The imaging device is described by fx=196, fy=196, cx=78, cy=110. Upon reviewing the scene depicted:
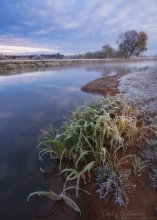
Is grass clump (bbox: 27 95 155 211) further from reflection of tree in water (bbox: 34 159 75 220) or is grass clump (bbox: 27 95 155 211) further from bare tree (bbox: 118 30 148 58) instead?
bare tree (bbox: 118 30 148 58)

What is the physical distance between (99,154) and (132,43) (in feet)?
178

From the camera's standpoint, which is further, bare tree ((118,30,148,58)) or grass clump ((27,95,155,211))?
bare tree ((118,30,148,58))

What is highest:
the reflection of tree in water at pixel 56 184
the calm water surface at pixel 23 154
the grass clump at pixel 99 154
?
A: the grass clump at pixel 99 154

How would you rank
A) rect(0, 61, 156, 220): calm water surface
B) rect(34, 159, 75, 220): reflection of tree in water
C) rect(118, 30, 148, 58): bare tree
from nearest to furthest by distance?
1. rect(34, 159, 75, 220): reflection of tree in water
2. rect(0, 61, 156, 220): calm water surface
3. rect(118, 30, 148, 58): bare tree

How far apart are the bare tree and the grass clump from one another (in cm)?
5246

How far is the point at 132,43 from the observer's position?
52.1m

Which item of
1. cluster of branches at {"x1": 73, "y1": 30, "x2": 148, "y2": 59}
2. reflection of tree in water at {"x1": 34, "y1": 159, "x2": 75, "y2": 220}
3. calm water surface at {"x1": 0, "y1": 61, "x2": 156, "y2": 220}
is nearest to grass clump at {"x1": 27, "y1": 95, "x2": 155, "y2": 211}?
reflection of tree in water at {"x1": 34, "y1": 159, "x2": 75, "y2": 220}

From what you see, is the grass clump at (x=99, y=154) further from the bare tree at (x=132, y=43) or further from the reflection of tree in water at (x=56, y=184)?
the bare tree at (x=132, y=43)

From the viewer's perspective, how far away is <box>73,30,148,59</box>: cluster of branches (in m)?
51.8

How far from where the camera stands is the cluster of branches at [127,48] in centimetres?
5184

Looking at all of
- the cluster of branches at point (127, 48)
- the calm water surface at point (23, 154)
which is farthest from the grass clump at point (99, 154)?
the cluster of branches at point (127, 48)

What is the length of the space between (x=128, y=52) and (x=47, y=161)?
5557 cm

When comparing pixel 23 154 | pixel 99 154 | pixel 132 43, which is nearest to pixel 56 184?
pixel 99 154

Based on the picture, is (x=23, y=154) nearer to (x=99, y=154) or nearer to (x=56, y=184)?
(x=56, y=184)
